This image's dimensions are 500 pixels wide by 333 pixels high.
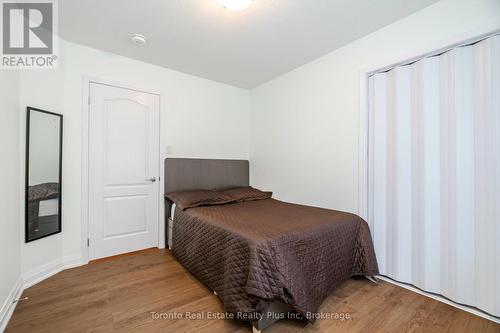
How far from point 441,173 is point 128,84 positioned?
3329 millimetres

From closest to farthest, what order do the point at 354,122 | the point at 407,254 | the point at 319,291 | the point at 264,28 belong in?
the point at 319,291
the point at 407,254
the point at 264,28
the point at 354,122

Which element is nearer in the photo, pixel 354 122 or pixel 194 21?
pixel 194 21

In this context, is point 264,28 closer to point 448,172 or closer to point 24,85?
point 448,172

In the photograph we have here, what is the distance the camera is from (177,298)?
1.78 meters

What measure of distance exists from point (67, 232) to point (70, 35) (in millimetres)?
2027

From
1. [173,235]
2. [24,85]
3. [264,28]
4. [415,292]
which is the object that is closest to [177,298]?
[173,235]

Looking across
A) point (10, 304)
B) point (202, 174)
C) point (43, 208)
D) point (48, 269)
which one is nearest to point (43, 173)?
point (43, 208)

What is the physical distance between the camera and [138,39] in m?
2.19

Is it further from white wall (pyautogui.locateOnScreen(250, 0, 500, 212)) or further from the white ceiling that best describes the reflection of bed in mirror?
white wall (pyautogui.locateOnScreen(250, 0, 500, 212))

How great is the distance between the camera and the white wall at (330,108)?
169 centimetres

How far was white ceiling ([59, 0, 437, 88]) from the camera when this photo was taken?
69.6 inches

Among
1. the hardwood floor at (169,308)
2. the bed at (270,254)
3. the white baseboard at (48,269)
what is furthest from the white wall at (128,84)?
the bed at (270,254)

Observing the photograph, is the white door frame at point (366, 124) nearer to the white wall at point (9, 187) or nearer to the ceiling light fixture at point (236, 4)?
the ceiling light fixture at point (236, 4)

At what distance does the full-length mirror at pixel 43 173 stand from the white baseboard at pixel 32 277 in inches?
12.2
